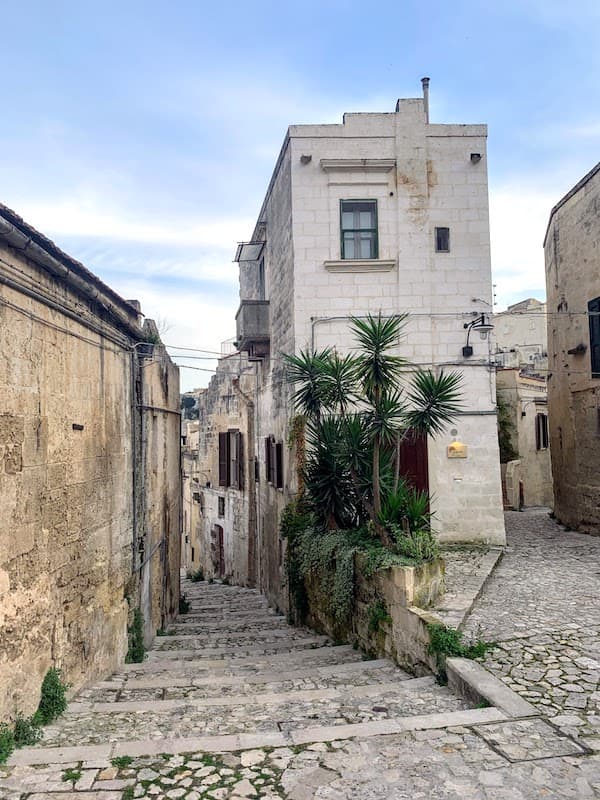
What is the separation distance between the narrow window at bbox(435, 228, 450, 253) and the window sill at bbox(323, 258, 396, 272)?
0.94m

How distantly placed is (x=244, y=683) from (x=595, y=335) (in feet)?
34.5

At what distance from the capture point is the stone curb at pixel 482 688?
15.5 ft

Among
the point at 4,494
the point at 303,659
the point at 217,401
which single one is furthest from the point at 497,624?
the point at 217,401

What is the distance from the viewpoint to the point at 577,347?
14.1 m

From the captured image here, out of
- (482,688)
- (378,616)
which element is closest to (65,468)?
(378,616)

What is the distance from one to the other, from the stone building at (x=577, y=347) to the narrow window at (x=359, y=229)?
16.4 feet

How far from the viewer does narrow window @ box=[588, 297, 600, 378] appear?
43.0 ft

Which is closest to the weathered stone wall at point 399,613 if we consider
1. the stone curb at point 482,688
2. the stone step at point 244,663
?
the stone step at point 244,663

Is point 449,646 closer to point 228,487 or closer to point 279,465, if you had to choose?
point 279,465

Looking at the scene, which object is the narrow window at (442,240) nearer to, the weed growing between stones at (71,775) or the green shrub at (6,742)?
the green shrub at (6,742)

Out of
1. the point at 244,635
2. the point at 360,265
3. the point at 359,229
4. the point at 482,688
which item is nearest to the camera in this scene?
the point at 482,688

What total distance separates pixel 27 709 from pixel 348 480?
18.3ft

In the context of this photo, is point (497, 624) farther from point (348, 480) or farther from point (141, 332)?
point (141, 332)

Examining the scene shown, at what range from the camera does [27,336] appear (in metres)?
5.39
